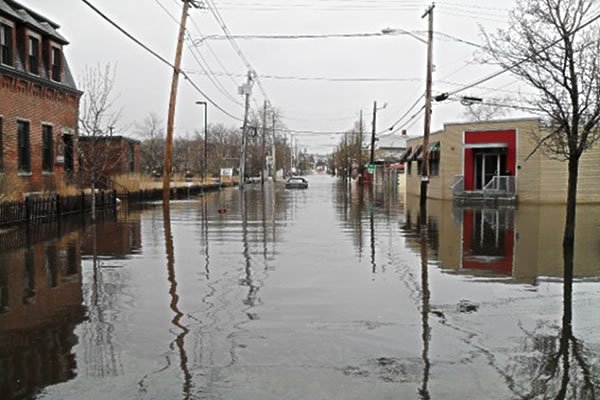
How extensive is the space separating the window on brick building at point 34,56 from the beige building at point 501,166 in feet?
74.6

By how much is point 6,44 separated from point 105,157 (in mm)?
5980

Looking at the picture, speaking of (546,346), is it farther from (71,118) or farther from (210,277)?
(71,118)

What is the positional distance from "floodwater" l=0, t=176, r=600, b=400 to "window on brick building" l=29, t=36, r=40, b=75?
1330cm

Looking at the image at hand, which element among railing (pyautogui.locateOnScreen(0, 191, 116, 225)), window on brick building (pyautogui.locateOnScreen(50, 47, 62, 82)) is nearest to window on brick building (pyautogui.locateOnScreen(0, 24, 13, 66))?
window on brick building (pyautogui.locateOnScreen(50, 47, 62, 82))

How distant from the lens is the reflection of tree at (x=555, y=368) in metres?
5.43

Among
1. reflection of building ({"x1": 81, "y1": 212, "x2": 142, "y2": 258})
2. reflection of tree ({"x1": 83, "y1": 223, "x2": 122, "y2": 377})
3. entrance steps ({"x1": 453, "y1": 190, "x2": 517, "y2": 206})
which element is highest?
entrance steps ({"x1": 453, "y1": 190, "x2": 517, "y2": 206})

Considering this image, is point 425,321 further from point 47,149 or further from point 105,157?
point 47,149

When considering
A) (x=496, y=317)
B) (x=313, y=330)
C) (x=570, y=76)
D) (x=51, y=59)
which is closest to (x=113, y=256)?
(x=313, y=330)

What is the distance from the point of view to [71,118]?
3012 centimetres

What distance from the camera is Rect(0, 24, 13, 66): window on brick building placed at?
2423cm

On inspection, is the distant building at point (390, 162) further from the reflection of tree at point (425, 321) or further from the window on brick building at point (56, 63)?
the reflection of tree at point (425, 321)

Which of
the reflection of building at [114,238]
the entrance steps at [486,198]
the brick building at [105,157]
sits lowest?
the reflection of building at [114,238]

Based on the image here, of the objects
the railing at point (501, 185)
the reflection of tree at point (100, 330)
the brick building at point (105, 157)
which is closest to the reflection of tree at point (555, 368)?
the reflection of tree at point (100, 330)

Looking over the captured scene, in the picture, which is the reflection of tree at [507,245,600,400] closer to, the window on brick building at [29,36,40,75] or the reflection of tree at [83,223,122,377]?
the reflection of tree at [83,223,122,377]
